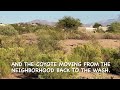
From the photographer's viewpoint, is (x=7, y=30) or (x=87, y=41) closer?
(x=7, y=30)

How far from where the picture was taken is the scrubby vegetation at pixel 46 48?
52.9ft

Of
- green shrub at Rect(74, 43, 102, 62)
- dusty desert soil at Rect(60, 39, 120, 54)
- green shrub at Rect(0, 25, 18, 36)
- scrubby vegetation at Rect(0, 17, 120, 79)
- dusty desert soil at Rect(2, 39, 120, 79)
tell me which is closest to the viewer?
dusty desert soil at Rect(2, 39, 120, 79)

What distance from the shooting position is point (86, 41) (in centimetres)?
1705

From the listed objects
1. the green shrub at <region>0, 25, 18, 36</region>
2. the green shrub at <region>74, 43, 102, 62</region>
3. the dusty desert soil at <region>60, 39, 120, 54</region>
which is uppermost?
the green shrub at <region>0, 25, 18, 36</region>

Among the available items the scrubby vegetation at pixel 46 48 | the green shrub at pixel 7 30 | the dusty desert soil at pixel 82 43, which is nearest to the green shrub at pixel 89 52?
the scrubby vegetation at pixel 46 48

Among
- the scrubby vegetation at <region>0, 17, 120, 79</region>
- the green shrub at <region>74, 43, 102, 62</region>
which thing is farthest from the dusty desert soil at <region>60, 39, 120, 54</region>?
the green shrub at <region>74, 43, 102, 62</region>

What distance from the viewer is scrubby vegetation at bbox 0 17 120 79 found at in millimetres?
16125

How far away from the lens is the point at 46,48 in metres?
16.6

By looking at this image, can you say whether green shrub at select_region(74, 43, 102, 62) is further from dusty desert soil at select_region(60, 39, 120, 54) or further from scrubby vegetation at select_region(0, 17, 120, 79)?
dusty desert soil at select_region(60, 39, 120, 54)

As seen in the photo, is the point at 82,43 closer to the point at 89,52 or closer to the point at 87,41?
the point at 87,41

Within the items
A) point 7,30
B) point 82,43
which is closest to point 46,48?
point 82,43
